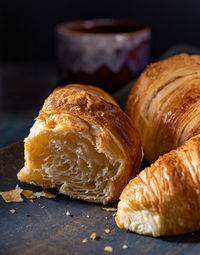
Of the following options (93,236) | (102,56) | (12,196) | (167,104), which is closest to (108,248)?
(93,236)

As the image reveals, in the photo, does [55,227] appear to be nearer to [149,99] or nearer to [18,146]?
[18,146]

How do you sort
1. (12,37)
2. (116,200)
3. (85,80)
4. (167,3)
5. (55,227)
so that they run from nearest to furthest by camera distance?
(55,227) < (116,200) < (85,80) < (167,3) < (12,37)

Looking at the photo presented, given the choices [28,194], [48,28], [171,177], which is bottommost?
[28,194]

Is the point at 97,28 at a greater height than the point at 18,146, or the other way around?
the point at 97,28

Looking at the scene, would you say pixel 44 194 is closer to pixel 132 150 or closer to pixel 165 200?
pixel 132 150

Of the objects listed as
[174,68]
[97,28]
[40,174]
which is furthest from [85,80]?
[40,174]

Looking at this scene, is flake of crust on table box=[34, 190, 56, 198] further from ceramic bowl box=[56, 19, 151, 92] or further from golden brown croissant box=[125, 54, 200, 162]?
ceramic bowl box=[56, 19, 151, 92]

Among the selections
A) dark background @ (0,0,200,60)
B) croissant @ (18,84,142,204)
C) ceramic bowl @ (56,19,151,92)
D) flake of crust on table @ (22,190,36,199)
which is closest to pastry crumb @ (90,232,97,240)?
croissant @ (18,84,142,204)
